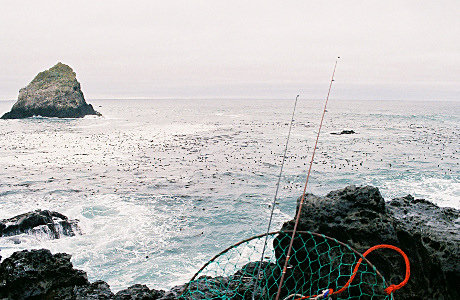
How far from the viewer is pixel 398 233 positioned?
20.0ft

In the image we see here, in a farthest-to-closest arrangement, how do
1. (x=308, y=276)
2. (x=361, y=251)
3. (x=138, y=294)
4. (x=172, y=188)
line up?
(x=172, y=188) → (x=138, y=294) → (x=308, y=276) → (x=361, y=251)

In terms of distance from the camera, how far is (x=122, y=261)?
11.5 meters

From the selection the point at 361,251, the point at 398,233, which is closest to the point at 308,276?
the point at 361,251

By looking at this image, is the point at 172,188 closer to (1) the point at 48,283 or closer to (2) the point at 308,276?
(1) the point at 48,283

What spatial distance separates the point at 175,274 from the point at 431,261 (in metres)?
7.85

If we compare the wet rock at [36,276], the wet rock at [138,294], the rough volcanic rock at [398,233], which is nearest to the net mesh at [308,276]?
the rough volcanic rock at [398,233]

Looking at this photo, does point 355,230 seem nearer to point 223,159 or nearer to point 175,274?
point 175,274

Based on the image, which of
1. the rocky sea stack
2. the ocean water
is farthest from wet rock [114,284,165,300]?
the rocky sea stack

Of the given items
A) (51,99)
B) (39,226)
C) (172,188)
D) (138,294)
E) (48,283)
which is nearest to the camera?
(138,294)

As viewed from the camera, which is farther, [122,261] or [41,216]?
[41,216]

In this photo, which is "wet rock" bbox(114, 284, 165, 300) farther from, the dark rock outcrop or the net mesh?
the net mesh

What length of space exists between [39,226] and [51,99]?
8367cm

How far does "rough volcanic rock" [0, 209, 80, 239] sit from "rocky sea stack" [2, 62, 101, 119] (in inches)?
3154

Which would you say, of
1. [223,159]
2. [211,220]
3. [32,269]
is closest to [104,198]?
[211,220]
